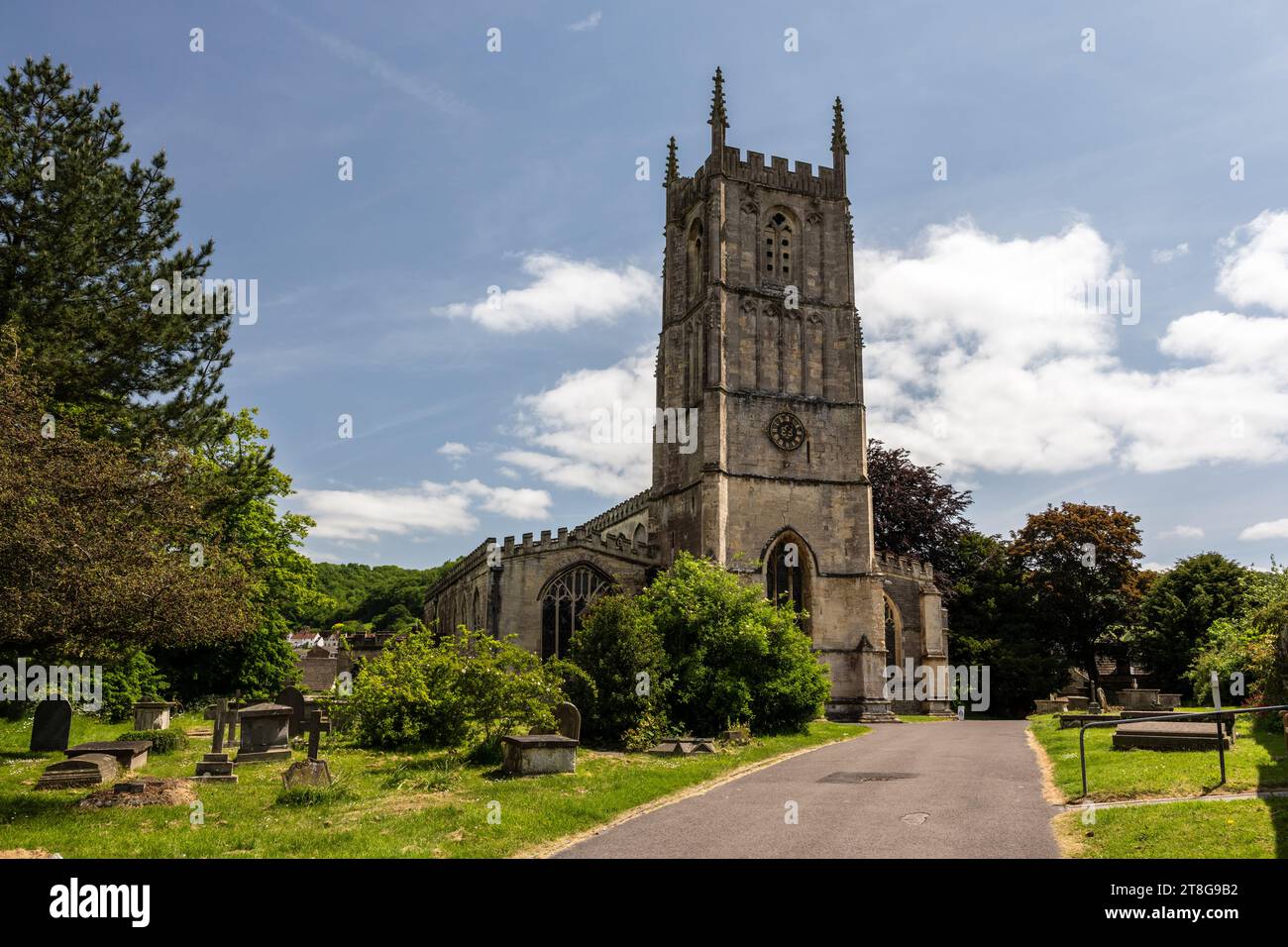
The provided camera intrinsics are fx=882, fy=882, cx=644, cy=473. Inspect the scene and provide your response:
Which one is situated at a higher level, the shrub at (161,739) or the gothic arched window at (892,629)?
the gothic arched window at (892,629)

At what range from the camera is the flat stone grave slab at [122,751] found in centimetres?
1418

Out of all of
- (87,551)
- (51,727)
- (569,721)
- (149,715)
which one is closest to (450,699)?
(569,721)

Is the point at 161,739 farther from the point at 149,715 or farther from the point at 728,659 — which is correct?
Result: the point at 728,659

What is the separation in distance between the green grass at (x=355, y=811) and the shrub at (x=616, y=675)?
3.32m

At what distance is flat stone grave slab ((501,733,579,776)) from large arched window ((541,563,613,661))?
1509 cm

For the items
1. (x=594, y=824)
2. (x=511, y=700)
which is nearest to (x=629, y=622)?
(x=511, y=700)

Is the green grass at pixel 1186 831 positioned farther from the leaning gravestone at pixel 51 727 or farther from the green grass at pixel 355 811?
the leaning gravestone at pixel 51 727

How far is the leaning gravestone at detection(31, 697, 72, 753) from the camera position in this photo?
16484 mm

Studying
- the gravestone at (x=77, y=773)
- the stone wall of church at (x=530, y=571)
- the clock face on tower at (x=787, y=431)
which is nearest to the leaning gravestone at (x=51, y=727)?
the gravestone at (x=77, y=773)

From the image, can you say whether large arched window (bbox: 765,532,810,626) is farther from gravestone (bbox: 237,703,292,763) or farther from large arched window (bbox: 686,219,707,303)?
gravestone (bbox: 237,703,292,763)

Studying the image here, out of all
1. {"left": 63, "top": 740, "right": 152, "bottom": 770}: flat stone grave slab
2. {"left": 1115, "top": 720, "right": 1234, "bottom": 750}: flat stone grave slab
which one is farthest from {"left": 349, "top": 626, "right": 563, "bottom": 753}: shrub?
{"left": 1115, "top": 720, "right": 1234, "bottom": 750}: flat stone grave slab

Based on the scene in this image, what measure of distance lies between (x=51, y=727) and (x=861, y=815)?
592 inches

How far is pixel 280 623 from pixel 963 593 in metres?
28.6
